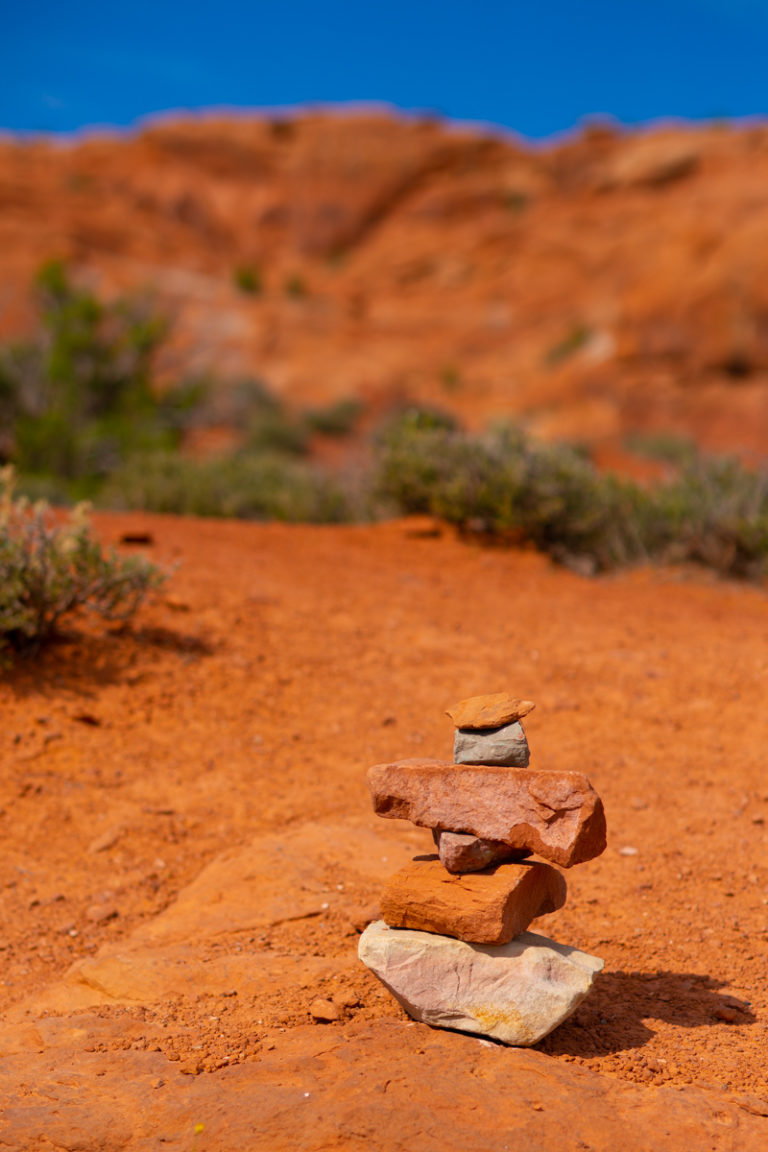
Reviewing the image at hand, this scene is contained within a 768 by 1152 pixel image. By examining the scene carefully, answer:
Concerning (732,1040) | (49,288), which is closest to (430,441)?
(732,1040)

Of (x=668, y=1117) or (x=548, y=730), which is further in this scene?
(x=548, y=730)

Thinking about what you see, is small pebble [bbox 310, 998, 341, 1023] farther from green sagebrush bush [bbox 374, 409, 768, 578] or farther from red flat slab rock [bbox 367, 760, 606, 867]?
green sagebrush bush [bbox 374, 409, 768, 578]

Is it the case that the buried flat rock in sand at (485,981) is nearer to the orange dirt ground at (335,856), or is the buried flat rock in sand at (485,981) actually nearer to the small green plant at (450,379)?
the orange dirt ground at (335,856)

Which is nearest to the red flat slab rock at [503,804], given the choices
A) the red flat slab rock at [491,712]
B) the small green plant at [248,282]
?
the red flat slab rock at [491,712]

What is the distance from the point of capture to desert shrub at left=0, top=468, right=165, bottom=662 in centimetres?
511

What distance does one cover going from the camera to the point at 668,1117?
8.11 feet

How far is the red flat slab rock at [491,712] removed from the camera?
9.86 ft

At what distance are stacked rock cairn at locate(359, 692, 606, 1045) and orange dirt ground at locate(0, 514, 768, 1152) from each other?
0.11 metres

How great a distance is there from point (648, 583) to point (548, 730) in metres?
2.74

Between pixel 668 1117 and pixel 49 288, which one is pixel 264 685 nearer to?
pixel 668 1117

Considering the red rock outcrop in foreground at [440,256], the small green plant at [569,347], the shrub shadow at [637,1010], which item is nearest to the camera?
the shrub shadow at [637,1010]

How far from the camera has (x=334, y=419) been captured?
74.3 feet

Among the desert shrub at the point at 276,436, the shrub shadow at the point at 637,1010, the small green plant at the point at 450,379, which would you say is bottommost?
the shrub shadow at the point at 637,1010

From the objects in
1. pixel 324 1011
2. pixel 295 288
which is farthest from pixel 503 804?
pixel 295 288
